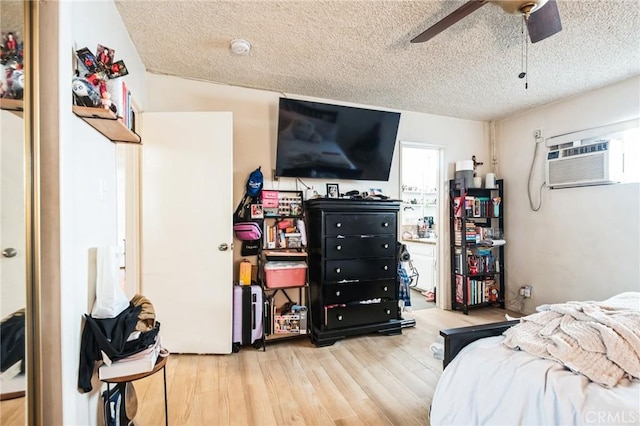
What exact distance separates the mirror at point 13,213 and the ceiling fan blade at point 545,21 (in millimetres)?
2270

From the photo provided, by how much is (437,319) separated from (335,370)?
5.55 feet

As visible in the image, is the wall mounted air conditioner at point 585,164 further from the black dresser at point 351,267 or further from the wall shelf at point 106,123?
the wall shelf at point 106,123

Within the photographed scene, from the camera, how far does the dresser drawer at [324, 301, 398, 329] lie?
8.93 feet

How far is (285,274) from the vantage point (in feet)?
8.94

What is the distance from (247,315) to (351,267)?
1.04 m

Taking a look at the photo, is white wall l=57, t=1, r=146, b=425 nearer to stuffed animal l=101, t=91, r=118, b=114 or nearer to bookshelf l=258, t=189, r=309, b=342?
stuffed animal l=101, t=91, r=118, b=114

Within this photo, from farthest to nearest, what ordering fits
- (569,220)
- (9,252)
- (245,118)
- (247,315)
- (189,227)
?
(569,220) < (245,118) < (247,315) < (189,227) < (9,252)

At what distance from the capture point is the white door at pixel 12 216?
93 cm

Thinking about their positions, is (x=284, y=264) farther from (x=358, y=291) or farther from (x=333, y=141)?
(x=333, y=141)

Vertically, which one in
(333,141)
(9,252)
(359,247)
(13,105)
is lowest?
(359,247)

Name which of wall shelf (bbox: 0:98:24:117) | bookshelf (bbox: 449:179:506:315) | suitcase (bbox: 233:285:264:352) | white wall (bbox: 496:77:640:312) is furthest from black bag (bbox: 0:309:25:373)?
white wall (bbox: 496:77:640:312)

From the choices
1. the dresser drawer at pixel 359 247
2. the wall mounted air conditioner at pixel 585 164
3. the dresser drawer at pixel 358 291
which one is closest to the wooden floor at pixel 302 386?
the dresser drawer at pixel 358 291

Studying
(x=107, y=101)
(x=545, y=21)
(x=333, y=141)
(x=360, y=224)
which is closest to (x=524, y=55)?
(x=545, y=21)

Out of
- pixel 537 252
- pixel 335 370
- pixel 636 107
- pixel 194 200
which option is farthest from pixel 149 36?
pixel 537 252
